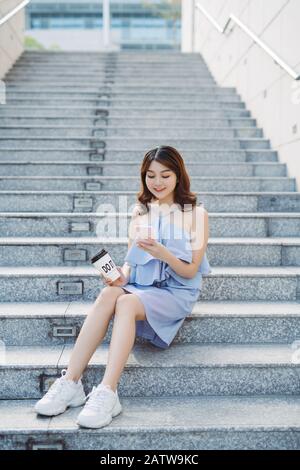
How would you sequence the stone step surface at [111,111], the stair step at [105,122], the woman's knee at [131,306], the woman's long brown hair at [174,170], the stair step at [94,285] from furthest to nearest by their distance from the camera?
the stone step surface at [111,111] < the stair step at [105,122] < the stair step at [94,285] < the woman's long brown hair at [174,170] < the woman's knee at [131,306]

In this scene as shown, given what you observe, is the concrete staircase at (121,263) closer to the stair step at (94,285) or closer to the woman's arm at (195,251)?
the stair step at (94,285)

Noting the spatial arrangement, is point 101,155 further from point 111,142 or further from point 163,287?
point 163,287

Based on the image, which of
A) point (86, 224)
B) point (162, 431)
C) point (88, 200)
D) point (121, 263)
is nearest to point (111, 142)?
point (88, 200)

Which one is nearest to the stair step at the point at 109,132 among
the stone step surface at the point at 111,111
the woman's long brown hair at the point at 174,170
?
the stone step surface at the point at 111,111

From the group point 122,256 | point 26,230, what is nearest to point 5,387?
point 122,256

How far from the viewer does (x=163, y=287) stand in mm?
2436

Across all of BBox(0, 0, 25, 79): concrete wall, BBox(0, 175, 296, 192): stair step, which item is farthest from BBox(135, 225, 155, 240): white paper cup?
BBox(0, 0, 25, 79): concrete wall

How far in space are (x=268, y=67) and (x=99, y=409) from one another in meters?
4.14

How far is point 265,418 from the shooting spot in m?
2.06

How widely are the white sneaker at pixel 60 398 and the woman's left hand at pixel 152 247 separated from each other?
69cm

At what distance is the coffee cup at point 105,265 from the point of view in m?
2.16

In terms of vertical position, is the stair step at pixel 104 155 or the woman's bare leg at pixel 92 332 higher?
the stair step at pixel 104 155

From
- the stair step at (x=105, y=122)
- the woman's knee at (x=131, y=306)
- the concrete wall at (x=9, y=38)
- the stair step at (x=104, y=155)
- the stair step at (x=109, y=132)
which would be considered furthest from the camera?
the concrete wall at (x=9, y=38)

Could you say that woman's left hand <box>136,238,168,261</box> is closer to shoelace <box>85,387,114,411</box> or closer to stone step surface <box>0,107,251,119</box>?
shoelace <box>85,387,114,411</box>
